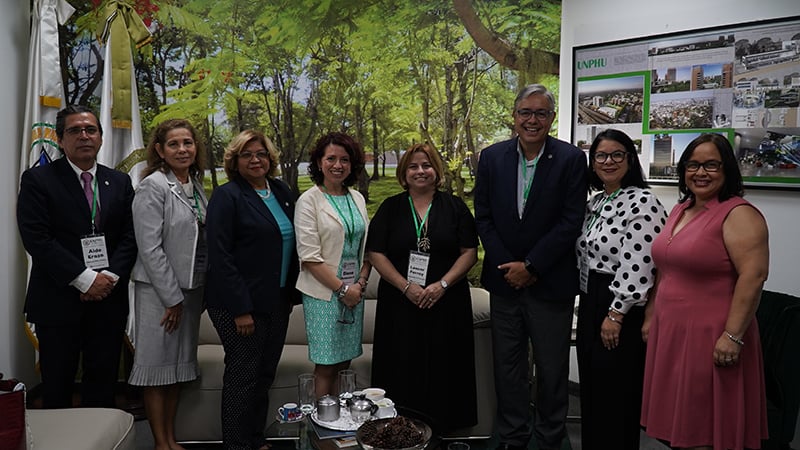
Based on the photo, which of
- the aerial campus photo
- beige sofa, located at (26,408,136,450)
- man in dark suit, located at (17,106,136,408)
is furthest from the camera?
the aerial campus photo

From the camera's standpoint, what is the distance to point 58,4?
3.43 metres

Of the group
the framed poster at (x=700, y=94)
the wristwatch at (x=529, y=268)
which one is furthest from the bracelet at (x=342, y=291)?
the framed poster at (x=700, y=94)

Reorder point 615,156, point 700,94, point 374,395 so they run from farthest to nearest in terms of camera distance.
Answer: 1. point 700,94
2. point 615,156
3. point 374,395

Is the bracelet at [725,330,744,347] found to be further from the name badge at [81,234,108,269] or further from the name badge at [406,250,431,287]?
the name badge at [81,234,108,269]

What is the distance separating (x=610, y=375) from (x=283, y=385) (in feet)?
5.26

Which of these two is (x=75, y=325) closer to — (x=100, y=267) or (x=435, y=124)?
(x=100, y=267)

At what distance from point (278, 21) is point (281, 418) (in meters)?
2.75

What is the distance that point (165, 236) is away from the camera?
2701mm

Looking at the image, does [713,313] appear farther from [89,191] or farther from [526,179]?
[89,191]

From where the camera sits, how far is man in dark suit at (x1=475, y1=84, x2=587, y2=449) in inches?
107

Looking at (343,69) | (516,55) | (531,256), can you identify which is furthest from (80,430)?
(516,55)

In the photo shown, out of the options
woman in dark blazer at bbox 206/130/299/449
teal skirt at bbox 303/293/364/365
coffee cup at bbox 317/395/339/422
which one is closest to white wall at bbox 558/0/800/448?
teal skirt at bbox 303/293/364/365

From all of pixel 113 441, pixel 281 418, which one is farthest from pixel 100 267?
pixel 281 418

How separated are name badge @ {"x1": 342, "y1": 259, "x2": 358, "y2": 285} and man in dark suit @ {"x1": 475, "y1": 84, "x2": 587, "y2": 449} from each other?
25.1 inches
